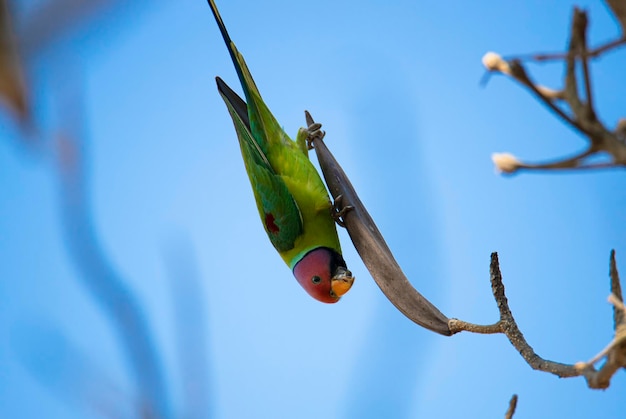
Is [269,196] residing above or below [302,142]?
below

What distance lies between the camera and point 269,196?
4.16 metres

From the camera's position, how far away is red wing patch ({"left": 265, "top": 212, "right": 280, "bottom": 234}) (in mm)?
4133

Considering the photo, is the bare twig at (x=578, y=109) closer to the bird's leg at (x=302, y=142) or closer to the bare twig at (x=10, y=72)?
the bare twig at (x=10, y=72)

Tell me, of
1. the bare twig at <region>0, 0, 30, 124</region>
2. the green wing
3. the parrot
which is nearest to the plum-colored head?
the parrot

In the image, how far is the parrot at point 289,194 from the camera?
390 cm

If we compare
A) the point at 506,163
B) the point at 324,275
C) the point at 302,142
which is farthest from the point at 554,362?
the point at 302,142

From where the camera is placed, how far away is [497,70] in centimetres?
125

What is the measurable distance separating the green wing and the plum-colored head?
0.23 meters

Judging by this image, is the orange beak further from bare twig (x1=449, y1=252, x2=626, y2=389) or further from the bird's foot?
bare twig (x1=449, y1=252, x2=626, y2=389)

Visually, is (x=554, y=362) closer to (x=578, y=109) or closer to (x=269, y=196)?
(x=578, y=109)

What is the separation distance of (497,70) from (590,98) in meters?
0.21

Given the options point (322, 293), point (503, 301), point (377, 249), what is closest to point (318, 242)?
point (322, 293)

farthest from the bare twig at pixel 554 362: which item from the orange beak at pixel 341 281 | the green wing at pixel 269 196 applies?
the green wing at pixel 269 196

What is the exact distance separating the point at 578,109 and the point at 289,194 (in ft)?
10.1
